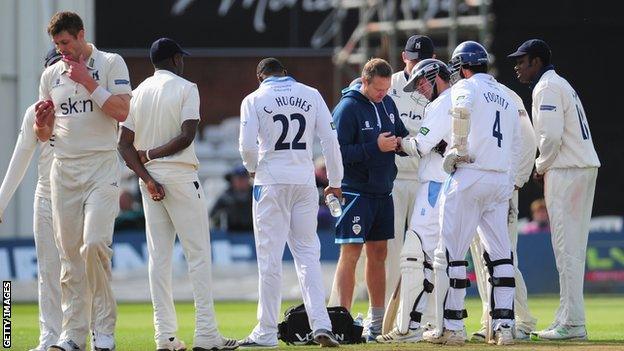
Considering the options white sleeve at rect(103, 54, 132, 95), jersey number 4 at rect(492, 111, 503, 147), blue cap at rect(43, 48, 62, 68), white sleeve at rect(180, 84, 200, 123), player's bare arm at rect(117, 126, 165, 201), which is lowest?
player's bare arm at rect(117, 126, 165, 201)

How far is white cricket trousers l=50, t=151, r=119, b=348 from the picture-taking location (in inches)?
405

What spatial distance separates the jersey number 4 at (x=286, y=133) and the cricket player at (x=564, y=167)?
232 cm

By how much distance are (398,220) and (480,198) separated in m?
1.91

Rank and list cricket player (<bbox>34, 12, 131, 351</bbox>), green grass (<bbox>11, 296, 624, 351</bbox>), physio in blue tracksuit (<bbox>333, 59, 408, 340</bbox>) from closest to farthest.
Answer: cricket player (<bbox>34, 12, 131, 351</bbox>)
green grass (<bbox>11, 296, 624, 351</bbox>)
physio in blue tracksuit (<bbox>333, 59, 408, 340</bbox>)

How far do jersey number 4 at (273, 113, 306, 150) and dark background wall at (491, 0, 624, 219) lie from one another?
439 inches

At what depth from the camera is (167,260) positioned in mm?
10805

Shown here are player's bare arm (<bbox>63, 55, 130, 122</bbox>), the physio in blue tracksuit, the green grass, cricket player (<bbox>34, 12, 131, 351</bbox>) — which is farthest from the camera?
the physio in blue tracksuit

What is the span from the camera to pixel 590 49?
72.2 feet

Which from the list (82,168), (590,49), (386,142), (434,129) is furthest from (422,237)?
(590,49)

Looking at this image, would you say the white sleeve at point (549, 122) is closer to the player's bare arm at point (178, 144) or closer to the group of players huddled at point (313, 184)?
the group of players huddled at point (313, 184)

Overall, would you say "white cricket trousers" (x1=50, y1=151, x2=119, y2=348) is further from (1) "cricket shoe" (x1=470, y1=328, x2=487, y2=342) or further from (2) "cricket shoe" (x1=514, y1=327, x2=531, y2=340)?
(2) "cricket shoe" (x1=514, y1=327, x2=531, y2=340)

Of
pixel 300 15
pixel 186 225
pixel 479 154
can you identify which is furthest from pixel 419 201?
pixel 300 15

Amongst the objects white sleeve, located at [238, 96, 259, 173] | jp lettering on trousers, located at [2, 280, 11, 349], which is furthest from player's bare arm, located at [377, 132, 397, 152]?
jp lettering on trousers, located at [2, 280, 11, 349]

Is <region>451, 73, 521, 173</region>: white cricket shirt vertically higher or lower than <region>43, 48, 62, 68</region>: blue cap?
lower
